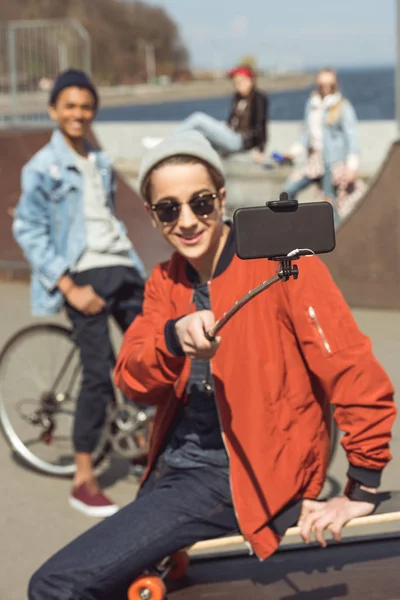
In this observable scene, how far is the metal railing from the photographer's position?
14352 millimetres

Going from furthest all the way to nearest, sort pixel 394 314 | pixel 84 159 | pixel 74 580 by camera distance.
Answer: pixel 84 159 → pixel 394 314 → pixel 74 580

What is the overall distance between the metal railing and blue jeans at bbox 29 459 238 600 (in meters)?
11.8

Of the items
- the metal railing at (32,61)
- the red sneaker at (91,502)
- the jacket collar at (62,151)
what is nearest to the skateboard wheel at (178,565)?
the red sneaker at (91,502)

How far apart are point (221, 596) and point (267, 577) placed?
14 cm

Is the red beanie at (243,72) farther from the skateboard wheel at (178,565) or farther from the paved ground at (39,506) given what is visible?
the skateboard wheel at (178,565)

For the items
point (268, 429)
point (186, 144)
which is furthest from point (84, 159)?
point (268, 429)

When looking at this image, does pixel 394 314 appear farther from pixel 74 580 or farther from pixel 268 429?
pixel 74 580

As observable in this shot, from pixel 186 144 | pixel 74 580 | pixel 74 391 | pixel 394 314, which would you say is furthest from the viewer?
pixel 74 391

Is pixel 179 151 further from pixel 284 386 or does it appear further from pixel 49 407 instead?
pixel 49 407

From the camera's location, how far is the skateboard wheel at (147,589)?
2.73 m

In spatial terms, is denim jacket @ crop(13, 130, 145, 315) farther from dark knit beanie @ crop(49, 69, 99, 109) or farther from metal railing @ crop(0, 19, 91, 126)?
metal railing @ crop(0, 19, 91, 126)

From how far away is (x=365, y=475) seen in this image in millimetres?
2725

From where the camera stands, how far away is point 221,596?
2809mm

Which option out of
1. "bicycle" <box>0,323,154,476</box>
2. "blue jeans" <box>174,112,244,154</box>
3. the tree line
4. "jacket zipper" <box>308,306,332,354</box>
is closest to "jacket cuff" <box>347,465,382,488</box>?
"jacket zipper" <box>308,306,332,354</box>
